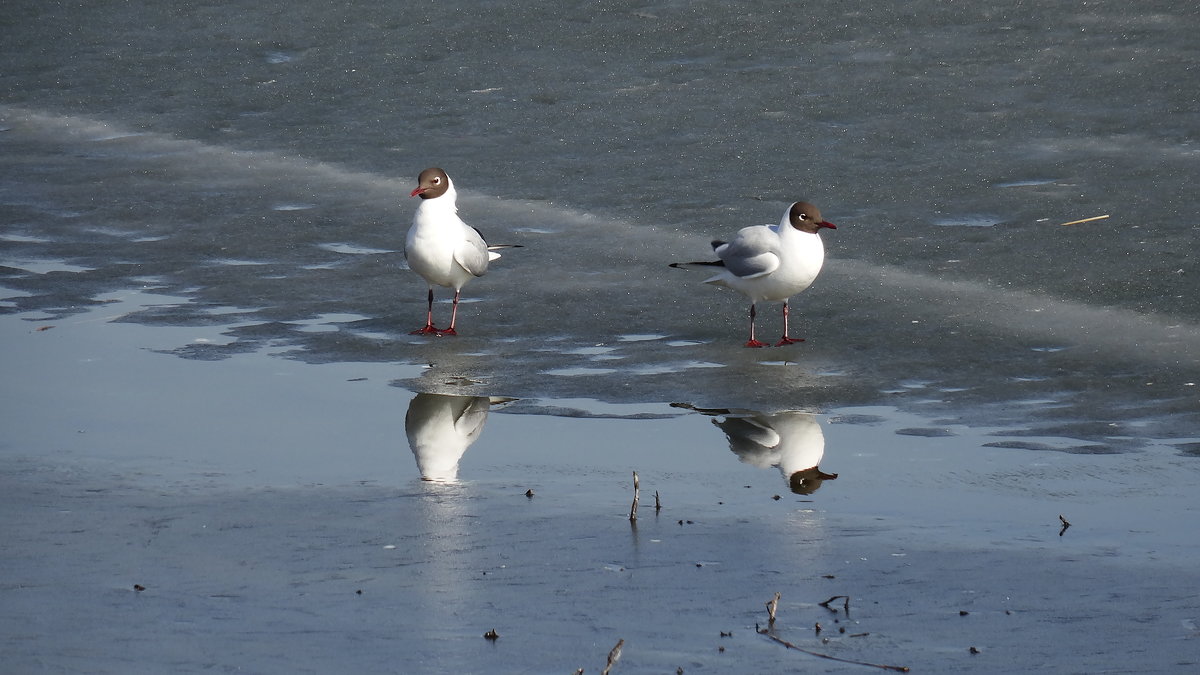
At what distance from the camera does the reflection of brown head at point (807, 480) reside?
20.9 feet

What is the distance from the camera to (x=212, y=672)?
454 cm

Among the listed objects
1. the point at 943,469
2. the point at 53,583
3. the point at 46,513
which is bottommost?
the point at 53,583

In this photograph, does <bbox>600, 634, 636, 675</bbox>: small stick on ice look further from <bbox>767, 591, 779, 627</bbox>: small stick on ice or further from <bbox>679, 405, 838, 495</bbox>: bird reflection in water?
<bbox>679, 405, 838, 495</bbox>: bird reflection in water

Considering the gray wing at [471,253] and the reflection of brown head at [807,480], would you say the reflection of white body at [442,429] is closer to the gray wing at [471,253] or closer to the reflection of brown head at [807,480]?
the reflection of brown head at [807,480]

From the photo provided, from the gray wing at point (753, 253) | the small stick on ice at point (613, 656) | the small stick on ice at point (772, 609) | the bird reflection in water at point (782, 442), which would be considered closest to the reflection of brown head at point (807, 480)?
the bird reflection in water at point (782, 442)

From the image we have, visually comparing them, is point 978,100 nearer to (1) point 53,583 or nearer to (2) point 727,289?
(2) point 727,289

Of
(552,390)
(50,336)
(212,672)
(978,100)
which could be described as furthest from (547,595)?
(978,100)

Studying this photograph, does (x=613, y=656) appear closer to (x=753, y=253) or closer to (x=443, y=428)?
(x=443, y=428)

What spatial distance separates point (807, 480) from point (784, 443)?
56 cm

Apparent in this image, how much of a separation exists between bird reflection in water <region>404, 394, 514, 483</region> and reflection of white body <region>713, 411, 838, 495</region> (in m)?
1.10

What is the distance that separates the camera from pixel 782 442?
705cm

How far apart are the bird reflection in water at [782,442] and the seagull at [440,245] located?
2160mm

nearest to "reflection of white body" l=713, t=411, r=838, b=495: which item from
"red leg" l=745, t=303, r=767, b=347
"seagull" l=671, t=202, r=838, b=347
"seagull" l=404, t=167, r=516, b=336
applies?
"red leg" l=745, t=303, r=767, b=347

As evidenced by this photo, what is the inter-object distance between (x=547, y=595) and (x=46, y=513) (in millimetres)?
2061
